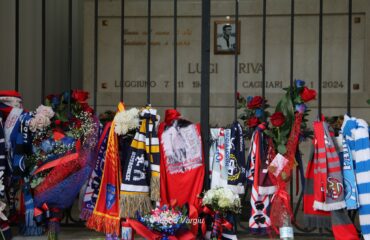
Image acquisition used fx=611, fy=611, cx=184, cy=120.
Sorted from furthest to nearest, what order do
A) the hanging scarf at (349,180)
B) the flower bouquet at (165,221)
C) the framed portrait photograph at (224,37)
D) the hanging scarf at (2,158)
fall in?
1. the framed portrait photograph at (224,37)
2. the hanging scarf at (2,158)
3. the hanging scarf at (349,180)
4. the flower bouquet at (165,221)

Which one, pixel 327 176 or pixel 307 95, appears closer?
pixel 327 176

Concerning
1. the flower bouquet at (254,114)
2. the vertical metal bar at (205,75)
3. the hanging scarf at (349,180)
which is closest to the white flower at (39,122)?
the vertical metal bar at (205,75)

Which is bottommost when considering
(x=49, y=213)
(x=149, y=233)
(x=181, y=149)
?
(x=149, y=233)

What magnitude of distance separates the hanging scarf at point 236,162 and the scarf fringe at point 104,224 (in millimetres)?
994

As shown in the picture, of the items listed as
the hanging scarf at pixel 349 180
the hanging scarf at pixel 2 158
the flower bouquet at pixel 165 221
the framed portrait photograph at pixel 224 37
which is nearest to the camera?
the flower bouquet at pixel 165 221

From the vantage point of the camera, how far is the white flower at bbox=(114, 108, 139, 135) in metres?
5.05

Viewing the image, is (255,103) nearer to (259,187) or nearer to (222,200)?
(259,187)

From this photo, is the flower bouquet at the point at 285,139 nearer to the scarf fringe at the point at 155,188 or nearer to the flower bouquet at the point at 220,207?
the flower bouquet at the point at 220,207

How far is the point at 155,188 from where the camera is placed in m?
5.04

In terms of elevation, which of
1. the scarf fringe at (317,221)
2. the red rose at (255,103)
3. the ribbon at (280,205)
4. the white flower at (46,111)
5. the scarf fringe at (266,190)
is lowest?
the scarf fringe at (317,221)

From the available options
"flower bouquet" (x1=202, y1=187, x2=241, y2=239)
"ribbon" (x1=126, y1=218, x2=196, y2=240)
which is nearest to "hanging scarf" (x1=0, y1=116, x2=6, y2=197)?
"ribbon" (x1=126, y1=218, x2=196, y2=240)

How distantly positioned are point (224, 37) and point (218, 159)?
2.63 metres

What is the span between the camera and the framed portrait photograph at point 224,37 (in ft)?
24.4

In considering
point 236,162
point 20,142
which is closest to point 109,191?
point 20,142
